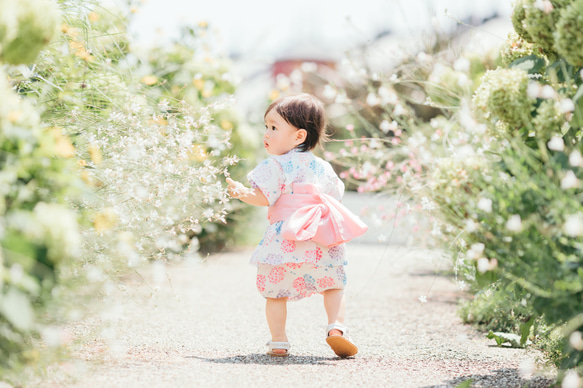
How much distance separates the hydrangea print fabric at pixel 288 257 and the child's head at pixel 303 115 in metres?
0.18

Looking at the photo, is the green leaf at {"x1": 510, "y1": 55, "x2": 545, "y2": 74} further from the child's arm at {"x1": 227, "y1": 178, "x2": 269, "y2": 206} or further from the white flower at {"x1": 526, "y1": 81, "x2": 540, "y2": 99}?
the child's arm at {"x1": 227, "y1": 178, "x2": 269, "y2": 206}

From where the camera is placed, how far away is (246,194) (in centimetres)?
271

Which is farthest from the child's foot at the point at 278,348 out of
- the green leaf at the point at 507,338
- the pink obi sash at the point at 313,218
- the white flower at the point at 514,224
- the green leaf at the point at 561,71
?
the green leaf at the point at 561,71

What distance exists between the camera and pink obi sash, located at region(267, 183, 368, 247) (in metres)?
2.63

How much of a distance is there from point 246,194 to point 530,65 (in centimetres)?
130

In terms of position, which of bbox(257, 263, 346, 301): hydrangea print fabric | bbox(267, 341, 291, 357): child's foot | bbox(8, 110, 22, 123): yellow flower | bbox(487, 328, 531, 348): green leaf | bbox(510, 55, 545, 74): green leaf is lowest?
bbox(487, 328, 531, 348): green leaf

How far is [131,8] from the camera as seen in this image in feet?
12.8

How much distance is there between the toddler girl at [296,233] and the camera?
266cm

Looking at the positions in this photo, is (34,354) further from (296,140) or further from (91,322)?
(296,140)

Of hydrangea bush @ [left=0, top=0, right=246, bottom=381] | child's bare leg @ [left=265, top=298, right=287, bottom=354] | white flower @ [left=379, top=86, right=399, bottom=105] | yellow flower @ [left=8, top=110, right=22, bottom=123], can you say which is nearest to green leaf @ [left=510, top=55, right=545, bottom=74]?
hydrangea bush @ [left=0, top=0, right=246, bottom=381]

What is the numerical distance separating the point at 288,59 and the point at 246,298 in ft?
71.1

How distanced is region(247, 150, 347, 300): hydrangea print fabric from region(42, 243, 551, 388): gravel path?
0.62ft

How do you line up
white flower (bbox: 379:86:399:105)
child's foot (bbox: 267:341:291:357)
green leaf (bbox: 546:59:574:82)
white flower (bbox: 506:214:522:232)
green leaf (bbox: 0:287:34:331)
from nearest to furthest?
green leaf (bbox: 0:287:34:331) < white flower (bbox: 506:214:522:232) < green leaf (bbox: 546:59:574:82) < child's foot (bbox: 267:341:291:357) < white flower (bbox: 379:86:399:105)

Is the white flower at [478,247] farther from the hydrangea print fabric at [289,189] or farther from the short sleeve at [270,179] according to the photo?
the short sleeve at [270,179]
